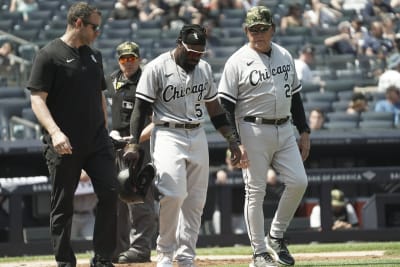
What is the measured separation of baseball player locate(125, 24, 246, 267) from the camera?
7220 mm

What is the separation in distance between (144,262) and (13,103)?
5905 millimetres

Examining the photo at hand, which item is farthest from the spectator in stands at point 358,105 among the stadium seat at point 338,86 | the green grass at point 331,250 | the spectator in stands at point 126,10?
the spectator in stands at point 126,10

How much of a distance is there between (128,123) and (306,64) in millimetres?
7732

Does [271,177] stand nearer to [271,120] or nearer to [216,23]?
[271,120]

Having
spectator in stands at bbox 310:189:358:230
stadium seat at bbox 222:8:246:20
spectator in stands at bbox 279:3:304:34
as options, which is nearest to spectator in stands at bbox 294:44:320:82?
spectator in stands at bbox 279:3:304:34

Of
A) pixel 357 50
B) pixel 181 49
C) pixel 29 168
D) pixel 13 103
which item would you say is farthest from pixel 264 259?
pixel 357 50

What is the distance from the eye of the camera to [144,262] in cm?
885

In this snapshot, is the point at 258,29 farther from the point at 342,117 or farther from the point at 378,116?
the point at 342,117

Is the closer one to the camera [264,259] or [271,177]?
[264,259]

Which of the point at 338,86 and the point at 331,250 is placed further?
the point at 338,86

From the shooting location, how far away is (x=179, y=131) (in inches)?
287

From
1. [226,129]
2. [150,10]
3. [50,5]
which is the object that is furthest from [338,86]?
[226,129]

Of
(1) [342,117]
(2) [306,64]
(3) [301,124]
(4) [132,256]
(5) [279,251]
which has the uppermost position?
(3) [301,124]

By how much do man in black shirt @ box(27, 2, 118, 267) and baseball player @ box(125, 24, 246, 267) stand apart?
0.97ft
